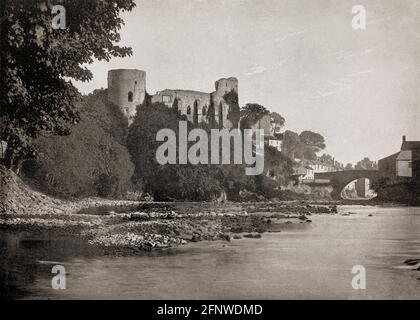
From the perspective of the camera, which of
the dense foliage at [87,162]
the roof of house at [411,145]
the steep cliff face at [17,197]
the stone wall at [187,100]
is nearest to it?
the steep cliff face at [17,197]

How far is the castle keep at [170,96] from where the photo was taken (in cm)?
1182

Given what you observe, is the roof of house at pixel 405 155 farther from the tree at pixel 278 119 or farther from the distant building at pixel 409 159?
the tree at pixel 278 119

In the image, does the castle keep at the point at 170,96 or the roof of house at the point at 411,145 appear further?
the castle keep at the point at 170,96

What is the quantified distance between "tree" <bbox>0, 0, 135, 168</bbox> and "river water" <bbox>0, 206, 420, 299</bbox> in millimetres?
1983

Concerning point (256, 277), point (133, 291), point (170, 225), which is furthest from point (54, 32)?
point (170, 225)

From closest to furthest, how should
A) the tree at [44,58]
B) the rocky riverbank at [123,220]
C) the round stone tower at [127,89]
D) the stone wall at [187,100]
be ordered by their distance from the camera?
the tree at [44,58]
the rocky riverbank at [123,220]
the round stone tower at [127,89]
the stone wall at [187,100]

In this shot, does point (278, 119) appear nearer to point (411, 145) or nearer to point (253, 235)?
point (411, 145)

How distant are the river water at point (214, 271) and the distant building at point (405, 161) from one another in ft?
5.28

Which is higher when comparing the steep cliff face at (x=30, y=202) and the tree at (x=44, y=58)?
the tree at (x=44, y=58)

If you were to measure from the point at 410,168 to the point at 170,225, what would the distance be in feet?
19.1

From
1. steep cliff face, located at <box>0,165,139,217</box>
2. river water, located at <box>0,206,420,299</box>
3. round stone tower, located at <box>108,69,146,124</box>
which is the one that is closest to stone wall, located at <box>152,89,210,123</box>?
round stone tower, located at <box>108,69,146,124</box>

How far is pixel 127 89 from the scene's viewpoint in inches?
551

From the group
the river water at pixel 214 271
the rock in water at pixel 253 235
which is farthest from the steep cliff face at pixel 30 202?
the rock in water at pixel 253 235

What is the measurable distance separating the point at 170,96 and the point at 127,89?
3.70 ft
